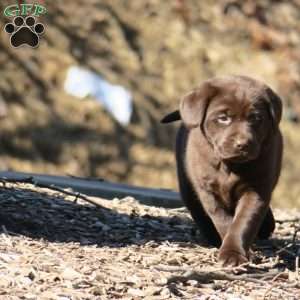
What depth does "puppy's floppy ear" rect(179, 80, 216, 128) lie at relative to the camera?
205 inches

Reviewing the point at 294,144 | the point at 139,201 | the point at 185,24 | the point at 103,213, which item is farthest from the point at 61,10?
the point at 103,213

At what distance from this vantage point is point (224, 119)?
514 centimetres

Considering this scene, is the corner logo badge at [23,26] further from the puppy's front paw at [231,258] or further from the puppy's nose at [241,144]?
the puppy's front paw at [231,258]

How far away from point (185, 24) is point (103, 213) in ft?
32.1

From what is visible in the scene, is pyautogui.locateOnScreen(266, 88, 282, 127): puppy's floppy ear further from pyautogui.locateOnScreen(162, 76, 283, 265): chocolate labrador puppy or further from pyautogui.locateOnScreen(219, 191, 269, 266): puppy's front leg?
pyautogui.locateOnScreen(219, 191, 269, 266): puppy's front leg

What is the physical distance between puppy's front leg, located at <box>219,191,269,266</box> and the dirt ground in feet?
0.25

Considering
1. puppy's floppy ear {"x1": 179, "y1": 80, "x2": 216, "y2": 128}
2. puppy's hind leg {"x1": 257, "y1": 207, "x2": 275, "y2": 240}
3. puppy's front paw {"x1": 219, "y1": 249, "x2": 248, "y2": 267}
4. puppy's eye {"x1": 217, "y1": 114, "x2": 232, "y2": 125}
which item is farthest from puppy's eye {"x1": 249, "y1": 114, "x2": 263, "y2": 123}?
puppy's hind leg {"x1": 257, "y1": 207, "x2": 275, "y2": 240}

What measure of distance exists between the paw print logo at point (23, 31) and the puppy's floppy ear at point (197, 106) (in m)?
4.21

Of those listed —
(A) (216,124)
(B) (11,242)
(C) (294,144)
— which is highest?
(A) (216,124)

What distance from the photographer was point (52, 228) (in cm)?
531

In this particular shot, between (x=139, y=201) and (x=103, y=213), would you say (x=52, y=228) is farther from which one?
(x=139, y=201)

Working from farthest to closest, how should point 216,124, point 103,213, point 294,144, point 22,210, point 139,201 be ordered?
point 294,144 < point 139,201 < point 103,213 < point 22,210 < point 216,124

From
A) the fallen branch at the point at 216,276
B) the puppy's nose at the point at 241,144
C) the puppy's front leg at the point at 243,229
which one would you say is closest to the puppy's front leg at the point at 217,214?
the puppy's front leg at the point at 243,229

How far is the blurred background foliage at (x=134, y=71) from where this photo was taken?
1207 centimetres
